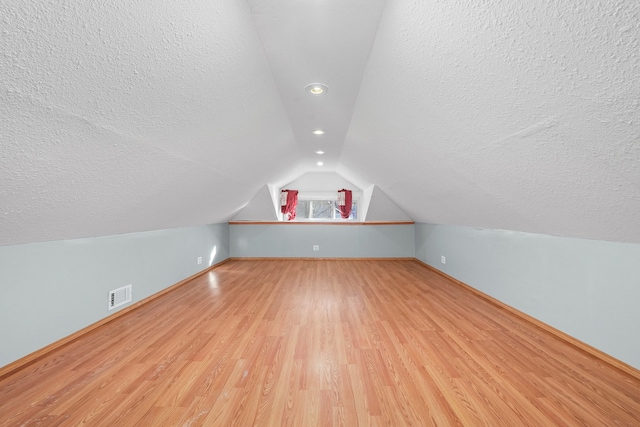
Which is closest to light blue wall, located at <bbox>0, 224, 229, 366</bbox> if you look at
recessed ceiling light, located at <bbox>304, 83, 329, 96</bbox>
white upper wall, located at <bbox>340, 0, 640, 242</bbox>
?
recessed ceiling light, located at <bbox>304, 83, 329, 96</bbox>

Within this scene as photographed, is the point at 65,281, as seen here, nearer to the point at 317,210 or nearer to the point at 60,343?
the point at 60,343

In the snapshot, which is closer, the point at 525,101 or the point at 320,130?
the point at 525,101

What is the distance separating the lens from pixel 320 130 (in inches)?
124

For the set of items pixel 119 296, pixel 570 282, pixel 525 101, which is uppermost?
pixel 525 101

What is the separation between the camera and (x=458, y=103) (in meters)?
1.50

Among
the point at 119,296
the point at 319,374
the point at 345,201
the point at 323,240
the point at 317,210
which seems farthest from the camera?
the point at 317,210

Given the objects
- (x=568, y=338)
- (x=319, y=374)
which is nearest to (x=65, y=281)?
(x=319, y=374)

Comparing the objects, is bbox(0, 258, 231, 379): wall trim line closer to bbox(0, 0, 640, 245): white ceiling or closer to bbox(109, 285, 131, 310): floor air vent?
bbox(109, 285, 131, 310): floor air vent

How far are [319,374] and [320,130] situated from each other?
8.11ft

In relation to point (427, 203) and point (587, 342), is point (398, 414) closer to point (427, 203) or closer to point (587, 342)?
point (587, 342)

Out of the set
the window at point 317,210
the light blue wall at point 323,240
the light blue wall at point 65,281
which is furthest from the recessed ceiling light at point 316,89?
the window at point 317,210

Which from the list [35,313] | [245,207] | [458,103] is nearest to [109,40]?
[458,103]

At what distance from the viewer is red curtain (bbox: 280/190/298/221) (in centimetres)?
612

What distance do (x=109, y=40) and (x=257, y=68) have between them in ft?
3.02
